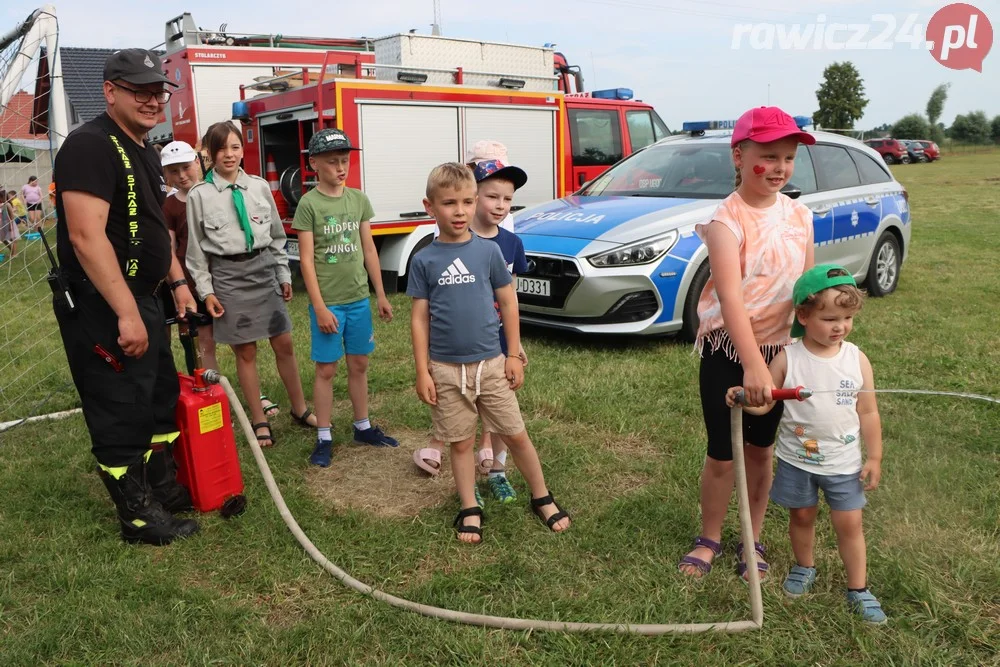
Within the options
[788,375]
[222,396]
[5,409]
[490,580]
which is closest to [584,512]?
[490,580]

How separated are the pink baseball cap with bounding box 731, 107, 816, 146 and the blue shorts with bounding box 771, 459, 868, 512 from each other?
108 cm

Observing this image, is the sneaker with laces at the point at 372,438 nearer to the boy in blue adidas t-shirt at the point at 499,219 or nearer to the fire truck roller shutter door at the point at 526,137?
the boy in blue adidas t-shirt at the point at 499,219

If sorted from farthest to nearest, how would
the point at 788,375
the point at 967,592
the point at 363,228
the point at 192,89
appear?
the point at 192,89
the point at 363,228
the point at 967,592
the point at 788,375

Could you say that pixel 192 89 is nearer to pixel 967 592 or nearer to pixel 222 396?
pixel 222 396

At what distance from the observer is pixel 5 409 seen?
5367 millimetres

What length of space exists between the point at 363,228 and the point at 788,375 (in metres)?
2.54

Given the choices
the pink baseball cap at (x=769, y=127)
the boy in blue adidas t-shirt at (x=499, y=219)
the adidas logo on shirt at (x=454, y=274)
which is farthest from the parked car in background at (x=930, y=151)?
the adidas logo on shirt at (x=454, y=274)

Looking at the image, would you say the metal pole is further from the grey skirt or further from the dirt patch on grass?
the grey skirt

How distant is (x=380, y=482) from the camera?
3965mm

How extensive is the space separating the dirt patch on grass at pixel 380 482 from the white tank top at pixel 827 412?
178cm

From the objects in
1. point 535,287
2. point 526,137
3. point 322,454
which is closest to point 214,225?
point 322,454

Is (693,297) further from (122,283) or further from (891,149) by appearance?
(891,149)

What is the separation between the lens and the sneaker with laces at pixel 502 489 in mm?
3631

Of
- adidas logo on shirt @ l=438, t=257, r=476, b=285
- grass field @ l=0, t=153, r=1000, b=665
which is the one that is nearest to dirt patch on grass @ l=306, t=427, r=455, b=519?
grass field @ l=0, t=153, r=1000, b=665
